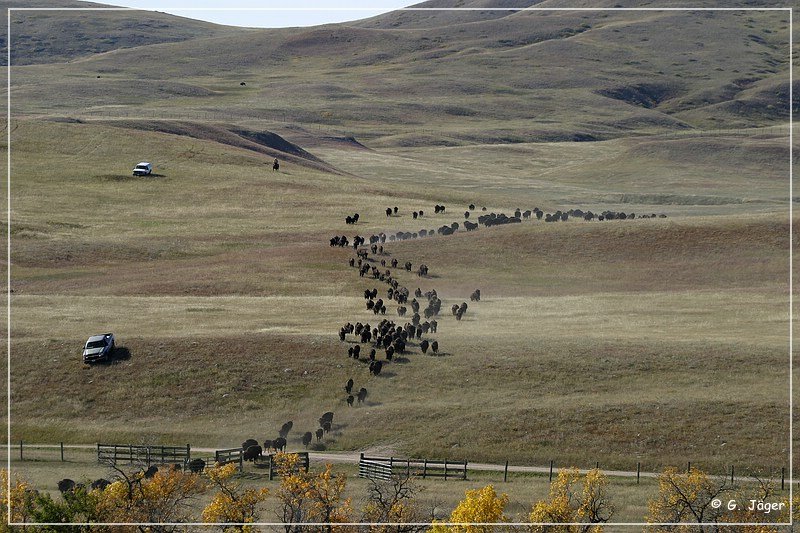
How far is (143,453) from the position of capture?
46.3m

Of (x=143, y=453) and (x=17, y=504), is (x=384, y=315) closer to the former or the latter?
(x=143, y=453)

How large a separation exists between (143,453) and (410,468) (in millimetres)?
11817

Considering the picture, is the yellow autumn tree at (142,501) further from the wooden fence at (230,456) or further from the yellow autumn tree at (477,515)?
the yellow autumn tree at (477,515)

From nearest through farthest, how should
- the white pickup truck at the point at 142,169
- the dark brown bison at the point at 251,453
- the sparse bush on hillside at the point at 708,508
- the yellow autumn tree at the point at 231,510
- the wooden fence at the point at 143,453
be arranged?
the sparse bush on hillside at the point at 708,508 → the yellow autumn tree at the point at 231,510 → the wooden fence at the point at 143,453 → the dark brown bison at the point at 251,453 → the white pickup truck at the point at 142,169

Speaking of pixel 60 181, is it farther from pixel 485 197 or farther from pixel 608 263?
pixel 608 263

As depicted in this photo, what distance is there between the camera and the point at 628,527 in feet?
128

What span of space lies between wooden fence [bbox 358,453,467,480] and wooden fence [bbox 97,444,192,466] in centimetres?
804

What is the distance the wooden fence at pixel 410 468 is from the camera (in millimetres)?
45062

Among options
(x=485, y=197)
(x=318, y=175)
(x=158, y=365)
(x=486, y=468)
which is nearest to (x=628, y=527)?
(x=486, y=468)

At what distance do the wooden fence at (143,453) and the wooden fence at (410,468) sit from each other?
26.4ft

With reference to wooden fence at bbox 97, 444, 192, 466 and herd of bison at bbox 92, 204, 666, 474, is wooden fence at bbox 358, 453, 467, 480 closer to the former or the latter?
herd of bison at bbox 92, 204, 666, 474

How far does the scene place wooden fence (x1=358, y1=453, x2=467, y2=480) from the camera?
45.1m

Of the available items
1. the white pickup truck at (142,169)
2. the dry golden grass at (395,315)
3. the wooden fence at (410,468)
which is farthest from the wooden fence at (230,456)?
the white pickup truck at (142,169)

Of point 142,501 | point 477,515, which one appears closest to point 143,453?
point 142,501
